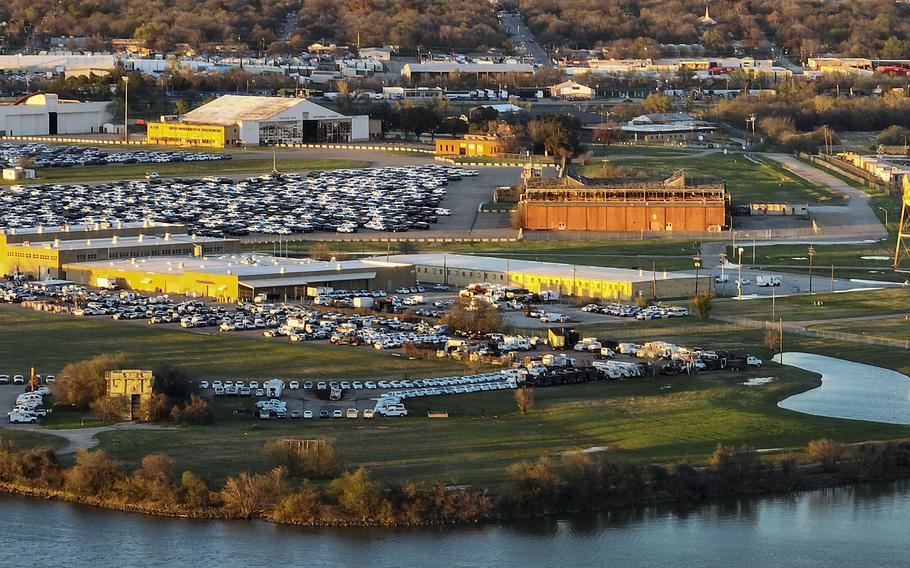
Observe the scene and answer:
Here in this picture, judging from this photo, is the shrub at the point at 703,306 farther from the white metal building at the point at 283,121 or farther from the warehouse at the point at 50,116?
the warehouse at the point at 50,116

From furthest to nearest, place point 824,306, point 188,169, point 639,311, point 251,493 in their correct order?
point 188,169, point 824,306, point 639,311, point 251,493

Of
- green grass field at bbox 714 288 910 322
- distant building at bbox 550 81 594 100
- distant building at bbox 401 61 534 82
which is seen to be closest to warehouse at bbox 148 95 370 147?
distant building at bbox 550 81 594 100

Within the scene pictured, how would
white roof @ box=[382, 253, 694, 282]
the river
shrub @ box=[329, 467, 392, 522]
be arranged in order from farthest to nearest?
white roof @ box=[382, 253, 694, 282], shrub @ box=[329, 467, 392, 522], the river

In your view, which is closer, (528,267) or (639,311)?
(639,311)

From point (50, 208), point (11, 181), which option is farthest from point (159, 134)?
point (50, 208)

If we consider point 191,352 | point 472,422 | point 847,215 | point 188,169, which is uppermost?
point 188,169

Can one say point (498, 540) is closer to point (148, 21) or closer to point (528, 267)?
point (528, 267)

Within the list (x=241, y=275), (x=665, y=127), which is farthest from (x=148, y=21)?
(x=241, y=275)

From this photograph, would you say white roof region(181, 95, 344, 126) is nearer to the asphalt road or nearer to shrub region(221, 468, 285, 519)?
the asphalt road

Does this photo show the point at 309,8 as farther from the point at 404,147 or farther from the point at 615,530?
the point at 615,530
